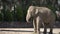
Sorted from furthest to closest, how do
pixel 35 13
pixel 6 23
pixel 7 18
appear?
pixel 7 18
pixel 6 23
pixel 35 13

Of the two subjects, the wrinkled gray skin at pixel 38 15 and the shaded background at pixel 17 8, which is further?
the shaded background at pixel 17 8

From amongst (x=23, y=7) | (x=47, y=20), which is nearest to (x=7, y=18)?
(x=23, y=7)

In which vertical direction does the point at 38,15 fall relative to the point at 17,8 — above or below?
above

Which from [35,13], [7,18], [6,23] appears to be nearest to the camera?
[35,13]

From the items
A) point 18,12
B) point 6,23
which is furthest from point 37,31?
point 18,12

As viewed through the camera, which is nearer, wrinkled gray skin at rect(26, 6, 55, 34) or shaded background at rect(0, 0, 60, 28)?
wrinkled gray skin at rect(26, 6, 55, 34)

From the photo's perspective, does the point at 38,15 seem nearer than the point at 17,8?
Yes

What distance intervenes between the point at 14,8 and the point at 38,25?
27.0ft

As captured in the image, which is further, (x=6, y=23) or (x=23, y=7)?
(x=23, y=7)

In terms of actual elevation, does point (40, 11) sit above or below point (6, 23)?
above

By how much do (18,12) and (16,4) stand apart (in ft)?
2.07

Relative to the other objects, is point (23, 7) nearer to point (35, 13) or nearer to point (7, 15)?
point (7, 15)

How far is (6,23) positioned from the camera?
1672cm

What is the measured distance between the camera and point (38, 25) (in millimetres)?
9969
